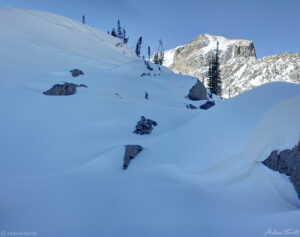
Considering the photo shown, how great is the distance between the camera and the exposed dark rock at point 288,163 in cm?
430

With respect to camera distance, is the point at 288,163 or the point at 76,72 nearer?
the point at 288,163

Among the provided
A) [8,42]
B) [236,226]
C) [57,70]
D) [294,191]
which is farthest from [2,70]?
[294,191]

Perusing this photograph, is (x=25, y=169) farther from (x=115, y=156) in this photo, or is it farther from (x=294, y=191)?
(x=294, y=191)

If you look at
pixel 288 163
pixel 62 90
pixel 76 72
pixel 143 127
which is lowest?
pixel 288 163

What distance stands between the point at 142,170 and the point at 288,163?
4304 millimetres

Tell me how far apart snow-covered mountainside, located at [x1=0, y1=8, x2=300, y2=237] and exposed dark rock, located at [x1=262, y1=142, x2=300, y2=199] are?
16 centimetres

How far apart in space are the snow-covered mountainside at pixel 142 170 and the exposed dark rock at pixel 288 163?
6.5 inches

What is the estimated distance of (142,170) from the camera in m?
5.86

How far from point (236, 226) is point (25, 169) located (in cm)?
650

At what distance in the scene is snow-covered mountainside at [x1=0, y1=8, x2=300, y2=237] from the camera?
3.65 m

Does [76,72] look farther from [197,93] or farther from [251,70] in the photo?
[251,70]

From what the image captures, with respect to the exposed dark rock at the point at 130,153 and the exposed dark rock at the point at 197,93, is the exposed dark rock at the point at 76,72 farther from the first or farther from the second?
the exposed dark rock at the point at 197,93

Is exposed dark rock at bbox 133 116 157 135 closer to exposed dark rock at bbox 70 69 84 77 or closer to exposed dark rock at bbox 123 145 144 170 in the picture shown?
exposed dark rock at bbox 123 145 144 170

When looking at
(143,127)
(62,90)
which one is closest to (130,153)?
(143,127)
